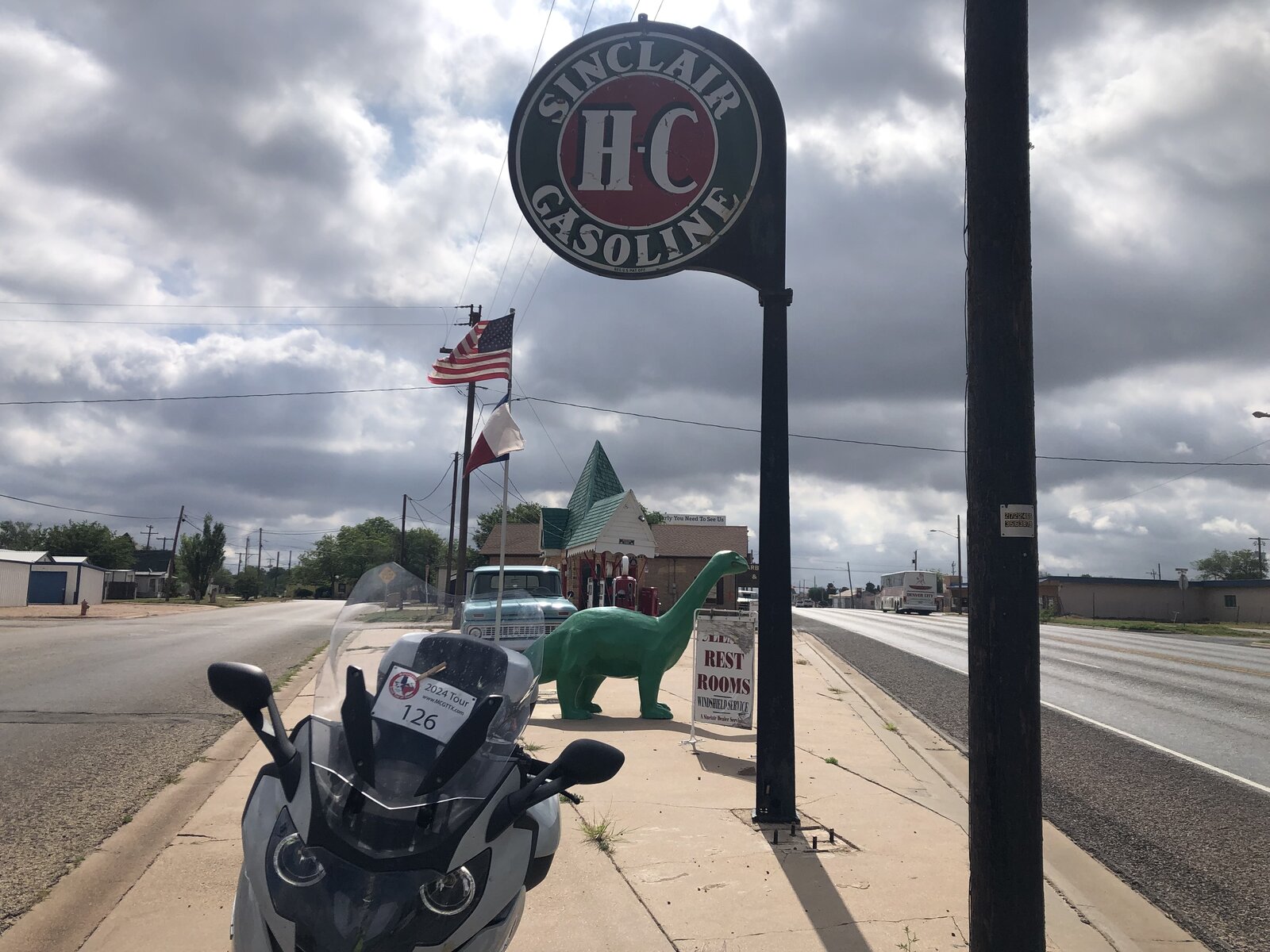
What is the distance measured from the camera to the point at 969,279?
399 cm

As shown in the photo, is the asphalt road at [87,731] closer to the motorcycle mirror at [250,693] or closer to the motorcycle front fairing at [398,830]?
the motorcycle mirror at [250,693]

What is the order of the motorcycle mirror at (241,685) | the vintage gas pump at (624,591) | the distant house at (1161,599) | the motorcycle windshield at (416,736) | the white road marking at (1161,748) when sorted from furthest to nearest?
1. the distant house at (1161,599)
2. the vintage gas pump at (624,591)
3. the white road marking at (1161,748)
4. the motorcycle mirror at (241,685)
5. the motorcycle windshield at (416,736)

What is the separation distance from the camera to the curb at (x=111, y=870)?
→ 4.31 metres

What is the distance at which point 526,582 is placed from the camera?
58.6ft

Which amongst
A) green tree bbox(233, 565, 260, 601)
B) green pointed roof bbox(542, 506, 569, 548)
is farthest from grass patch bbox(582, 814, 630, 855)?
green tree bbox(233, 565, 260, 601)

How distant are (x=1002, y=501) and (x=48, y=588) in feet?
227

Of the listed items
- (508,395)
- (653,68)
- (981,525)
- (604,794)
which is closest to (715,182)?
(653,68)

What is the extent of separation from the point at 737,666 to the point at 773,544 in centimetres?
267

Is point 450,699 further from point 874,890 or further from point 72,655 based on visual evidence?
point 72,655

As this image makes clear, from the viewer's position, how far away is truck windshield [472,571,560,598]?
16719 mm

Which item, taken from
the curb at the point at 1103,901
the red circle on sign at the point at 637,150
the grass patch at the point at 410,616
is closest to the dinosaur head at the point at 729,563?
the curb at the point at 1103,901

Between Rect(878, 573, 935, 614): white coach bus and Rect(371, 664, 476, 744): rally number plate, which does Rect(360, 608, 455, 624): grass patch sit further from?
Rect(878, 573, 935, 614): white coach bus

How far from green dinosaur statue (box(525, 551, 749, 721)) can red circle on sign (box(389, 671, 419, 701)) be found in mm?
7105

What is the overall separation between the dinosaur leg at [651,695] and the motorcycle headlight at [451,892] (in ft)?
25.2
